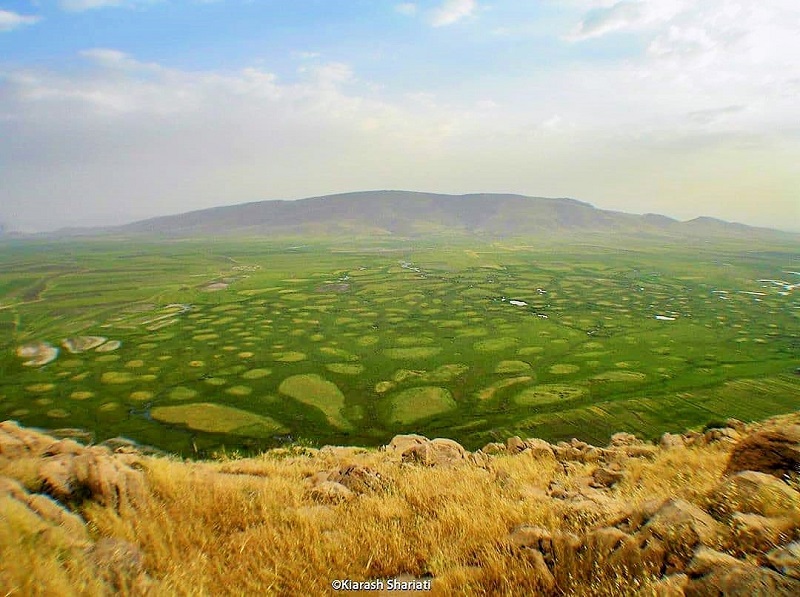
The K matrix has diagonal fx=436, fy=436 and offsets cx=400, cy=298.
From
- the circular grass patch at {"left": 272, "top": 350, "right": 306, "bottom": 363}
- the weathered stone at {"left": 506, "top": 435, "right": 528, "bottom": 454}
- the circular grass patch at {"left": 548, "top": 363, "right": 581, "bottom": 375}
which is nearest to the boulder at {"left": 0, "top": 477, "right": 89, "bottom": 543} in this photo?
the weathered stone at {"left": 506, "top": 435, "right": 528, "bottom": 454}

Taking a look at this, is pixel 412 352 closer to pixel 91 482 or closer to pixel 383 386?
pixel 383 386

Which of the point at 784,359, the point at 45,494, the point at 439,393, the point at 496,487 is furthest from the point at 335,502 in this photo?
the point at 784,359

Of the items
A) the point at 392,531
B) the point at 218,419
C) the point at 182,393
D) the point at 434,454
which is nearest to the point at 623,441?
the point at 434,454

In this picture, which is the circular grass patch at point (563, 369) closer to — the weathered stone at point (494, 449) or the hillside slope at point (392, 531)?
the weathered stone at point (494, 449)

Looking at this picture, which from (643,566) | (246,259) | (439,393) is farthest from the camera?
(246,259)

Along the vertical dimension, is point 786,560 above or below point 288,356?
above

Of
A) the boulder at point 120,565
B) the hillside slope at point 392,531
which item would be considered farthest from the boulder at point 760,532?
the boulder at point 120,565

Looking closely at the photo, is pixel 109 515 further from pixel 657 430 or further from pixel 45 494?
pixel 657 430
